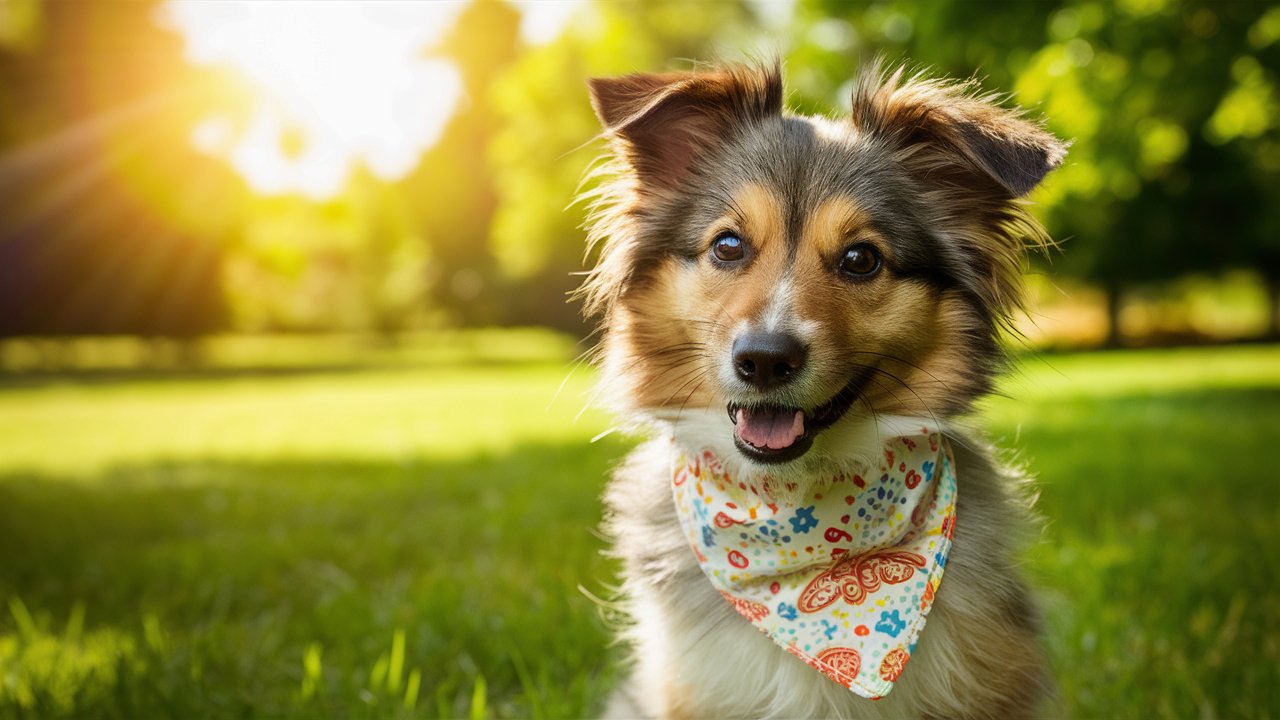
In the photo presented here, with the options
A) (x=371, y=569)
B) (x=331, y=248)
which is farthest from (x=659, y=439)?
(x=331, y=248)

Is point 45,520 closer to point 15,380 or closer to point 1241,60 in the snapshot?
point 1241,60

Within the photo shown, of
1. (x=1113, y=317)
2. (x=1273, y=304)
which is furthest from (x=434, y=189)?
(x=1273, y=304)

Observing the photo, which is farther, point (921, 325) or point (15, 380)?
point (15, 380)

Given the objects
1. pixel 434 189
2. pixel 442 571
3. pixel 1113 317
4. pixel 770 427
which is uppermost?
pixel 770 427

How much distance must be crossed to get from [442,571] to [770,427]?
2.99 m

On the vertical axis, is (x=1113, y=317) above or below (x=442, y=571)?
below

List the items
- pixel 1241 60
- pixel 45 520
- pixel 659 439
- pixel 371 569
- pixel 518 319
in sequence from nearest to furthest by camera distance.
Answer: pixel 659 439 → pixel 371 569 → pixel 45 520 → pixel 1241 60 → pixel 518 319

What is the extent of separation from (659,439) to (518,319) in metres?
37.0

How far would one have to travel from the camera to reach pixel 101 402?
20.0 meters

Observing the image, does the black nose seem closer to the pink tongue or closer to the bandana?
the pink tongue

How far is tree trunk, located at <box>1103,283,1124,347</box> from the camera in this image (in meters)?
35.8

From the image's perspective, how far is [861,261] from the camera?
311 centimetres

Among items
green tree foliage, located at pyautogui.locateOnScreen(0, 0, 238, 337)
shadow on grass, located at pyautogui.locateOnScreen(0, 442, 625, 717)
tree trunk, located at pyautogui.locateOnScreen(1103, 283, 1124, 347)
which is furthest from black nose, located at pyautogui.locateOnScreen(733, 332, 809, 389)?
tree trunk, located at pyautogui.locateOnScreen(1103, 283, 1124, 347)

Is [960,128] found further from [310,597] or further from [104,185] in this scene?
[104,185]
